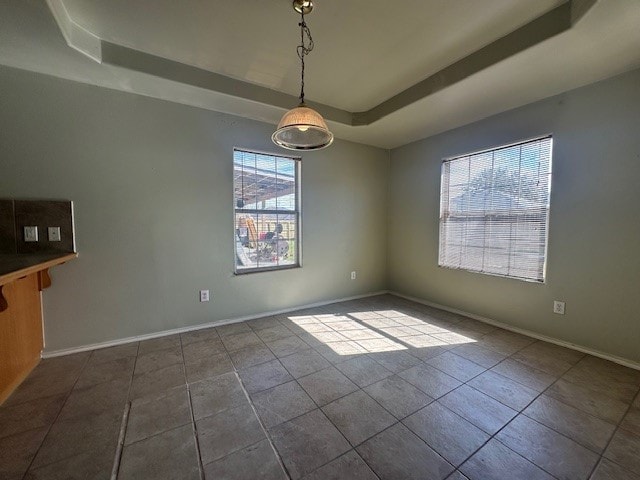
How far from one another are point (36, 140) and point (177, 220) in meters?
1.21

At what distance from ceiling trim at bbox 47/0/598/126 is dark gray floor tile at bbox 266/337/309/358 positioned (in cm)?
246

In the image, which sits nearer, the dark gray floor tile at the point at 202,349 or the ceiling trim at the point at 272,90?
the ceiling trim at the point at 272,90

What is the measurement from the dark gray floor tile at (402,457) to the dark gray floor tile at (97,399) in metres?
1.58

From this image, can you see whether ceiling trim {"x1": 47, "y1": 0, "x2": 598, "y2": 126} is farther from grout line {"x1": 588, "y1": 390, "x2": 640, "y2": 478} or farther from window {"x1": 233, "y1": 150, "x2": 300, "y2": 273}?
grout line {"x1": 588, "y1": 390, "x2": 640, "y2": 478}

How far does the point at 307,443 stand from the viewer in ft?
4.50

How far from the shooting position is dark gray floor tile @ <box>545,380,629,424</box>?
5.19 ft

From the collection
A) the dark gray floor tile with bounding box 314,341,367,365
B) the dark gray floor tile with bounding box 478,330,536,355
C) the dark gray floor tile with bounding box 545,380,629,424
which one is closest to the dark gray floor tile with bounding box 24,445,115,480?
the dark gray floor tile with bounding box 314,341,367,365

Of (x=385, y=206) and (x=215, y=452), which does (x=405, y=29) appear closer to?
(x=385, y=206)

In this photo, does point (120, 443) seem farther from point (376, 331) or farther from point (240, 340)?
point (376, 331)

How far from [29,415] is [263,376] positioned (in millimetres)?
1423

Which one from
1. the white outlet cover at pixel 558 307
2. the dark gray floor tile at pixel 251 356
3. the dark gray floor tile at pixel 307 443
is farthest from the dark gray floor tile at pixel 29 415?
the white outlet cover at pixel 558 307

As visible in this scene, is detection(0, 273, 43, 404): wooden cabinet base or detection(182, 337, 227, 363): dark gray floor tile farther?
detection(182, 337, 227, 363): dark gray floor tile

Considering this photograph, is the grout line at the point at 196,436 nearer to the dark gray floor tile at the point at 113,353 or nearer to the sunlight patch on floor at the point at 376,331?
the dark gray floor tile at the point at 113,353

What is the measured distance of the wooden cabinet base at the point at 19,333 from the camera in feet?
5.72
